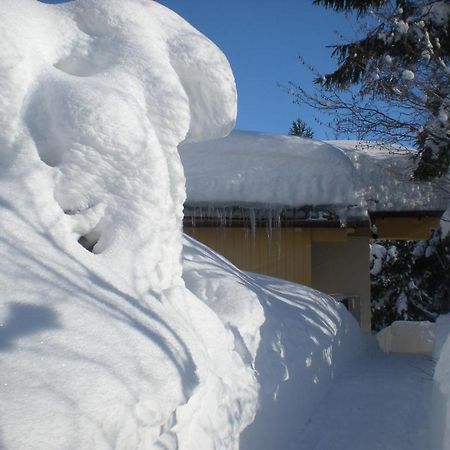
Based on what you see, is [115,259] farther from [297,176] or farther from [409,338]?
[409,338]

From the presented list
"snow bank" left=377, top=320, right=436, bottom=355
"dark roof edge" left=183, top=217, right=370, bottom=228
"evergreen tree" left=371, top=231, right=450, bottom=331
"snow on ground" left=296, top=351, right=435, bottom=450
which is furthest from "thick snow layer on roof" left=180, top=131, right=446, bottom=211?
"evergreen tree" left=371, top=231, right=450, bottom=331

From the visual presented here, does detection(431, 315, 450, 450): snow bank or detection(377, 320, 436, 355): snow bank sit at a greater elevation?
detection(431, 315, 450, 450): snow bank

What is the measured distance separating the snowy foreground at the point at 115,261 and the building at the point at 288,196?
4443mm

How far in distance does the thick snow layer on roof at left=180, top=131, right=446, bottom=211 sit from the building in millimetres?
16

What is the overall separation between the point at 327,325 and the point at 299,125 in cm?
1995

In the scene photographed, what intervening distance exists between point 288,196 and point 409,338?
151 inches

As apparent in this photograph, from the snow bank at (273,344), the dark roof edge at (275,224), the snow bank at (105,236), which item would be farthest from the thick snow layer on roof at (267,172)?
the snow bank at (105,236)

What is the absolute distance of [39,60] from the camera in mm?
3582

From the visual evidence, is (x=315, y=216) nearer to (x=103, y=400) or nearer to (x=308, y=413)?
(x=308, y=413)

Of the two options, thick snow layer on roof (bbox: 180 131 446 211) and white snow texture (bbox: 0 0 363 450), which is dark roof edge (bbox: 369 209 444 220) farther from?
white snow texture (bbox: 0 0 363 450)

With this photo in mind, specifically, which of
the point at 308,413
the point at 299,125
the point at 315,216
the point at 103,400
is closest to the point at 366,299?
the point at 315,216

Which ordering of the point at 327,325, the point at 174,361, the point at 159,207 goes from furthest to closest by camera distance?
the point at 327,325
the point at 159,207
the point at 174,361

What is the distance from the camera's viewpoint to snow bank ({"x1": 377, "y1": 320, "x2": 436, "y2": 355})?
10.7m

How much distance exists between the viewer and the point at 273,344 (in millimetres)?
5059
